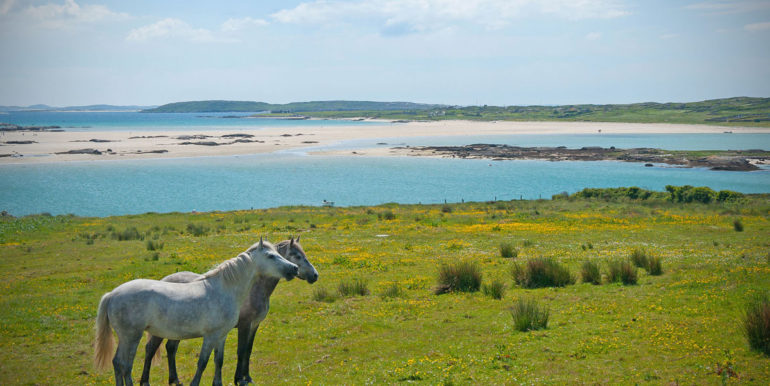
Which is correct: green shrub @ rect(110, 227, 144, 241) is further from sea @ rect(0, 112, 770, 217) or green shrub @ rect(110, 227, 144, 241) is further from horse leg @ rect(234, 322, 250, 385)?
sea @ rect(0, 112, 770, 217)

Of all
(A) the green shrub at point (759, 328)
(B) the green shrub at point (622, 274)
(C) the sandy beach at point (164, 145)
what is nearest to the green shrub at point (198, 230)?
(B) the green shrub at point (622, 274)

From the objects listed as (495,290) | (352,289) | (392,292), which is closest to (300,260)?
(392,292)

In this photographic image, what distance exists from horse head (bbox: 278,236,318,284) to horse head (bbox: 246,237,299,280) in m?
0.72

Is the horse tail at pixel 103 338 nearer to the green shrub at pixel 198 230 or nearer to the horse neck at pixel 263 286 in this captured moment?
the horse neck at pixel 263 286

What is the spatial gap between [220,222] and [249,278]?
28.1m

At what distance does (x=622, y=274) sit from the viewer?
602 inches

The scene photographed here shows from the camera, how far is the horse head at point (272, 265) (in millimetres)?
Result: 7902

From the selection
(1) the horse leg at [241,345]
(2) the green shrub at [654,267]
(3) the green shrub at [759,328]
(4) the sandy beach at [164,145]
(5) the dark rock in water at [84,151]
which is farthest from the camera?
(5) the dark rock in water at [84,151]

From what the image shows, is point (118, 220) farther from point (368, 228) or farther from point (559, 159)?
point (559, 159)

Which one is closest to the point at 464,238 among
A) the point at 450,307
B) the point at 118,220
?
the point at 450,307

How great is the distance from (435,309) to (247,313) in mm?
6612

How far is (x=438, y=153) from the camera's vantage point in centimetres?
10500

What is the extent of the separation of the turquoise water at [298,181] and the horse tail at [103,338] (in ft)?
154

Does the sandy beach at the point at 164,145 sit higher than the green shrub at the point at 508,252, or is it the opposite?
the sandy beach at the point at 164,145
